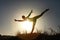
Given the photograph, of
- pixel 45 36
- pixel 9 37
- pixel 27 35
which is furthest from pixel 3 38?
pixel 45 36

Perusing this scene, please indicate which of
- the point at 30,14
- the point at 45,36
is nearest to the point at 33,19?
the point at 30,14

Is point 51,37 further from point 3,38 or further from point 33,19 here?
point 3,38

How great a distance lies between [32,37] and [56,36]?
131cm

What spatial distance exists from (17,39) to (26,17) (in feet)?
5.00

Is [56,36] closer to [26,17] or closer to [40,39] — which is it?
[40,39]

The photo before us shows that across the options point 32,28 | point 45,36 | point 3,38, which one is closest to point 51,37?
point 45,36

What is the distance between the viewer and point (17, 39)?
14773mm

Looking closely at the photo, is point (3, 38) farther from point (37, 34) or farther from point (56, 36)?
Answer: point (56, 36)

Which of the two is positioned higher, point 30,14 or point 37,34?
point 30,14

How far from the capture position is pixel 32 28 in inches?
616

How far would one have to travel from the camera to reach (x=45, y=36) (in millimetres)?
14828

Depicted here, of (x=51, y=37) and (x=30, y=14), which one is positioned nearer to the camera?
(x=51, y=37)

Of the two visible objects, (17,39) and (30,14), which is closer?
(17,39)

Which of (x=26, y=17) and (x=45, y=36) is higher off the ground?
(x=26, y=17)
